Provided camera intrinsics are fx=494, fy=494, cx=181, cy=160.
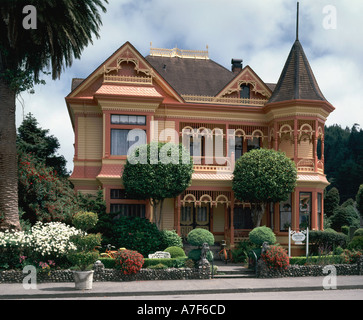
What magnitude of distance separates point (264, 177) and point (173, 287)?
9.34 meters

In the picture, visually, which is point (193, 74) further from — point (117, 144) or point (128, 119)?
point (117, 144)

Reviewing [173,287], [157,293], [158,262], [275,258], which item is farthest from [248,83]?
[157,293]

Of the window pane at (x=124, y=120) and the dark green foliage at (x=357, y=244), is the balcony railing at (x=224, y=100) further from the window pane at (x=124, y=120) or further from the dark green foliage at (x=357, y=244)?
the dark green foliage at (x=357, y=244)

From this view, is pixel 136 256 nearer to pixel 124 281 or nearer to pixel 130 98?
pixel 124 281

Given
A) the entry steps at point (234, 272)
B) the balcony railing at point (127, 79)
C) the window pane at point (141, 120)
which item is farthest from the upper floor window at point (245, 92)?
the entry steps at point (234, 272)

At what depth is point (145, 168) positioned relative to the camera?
78.7 feet

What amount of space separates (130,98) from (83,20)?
5278mm

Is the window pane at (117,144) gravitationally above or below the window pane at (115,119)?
below

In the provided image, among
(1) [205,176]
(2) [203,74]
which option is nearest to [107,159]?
(1) [205,176]

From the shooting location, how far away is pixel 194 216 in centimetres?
2867

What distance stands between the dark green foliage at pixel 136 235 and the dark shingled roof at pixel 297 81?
10.2m

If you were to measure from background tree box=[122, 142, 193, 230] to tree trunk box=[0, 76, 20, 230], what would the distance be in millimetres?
5618

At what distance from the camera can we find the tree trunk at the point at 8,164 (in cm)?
2034

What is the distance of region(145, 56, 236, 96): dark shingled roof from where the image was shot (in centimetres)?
3003
